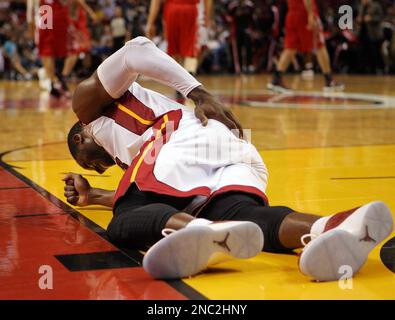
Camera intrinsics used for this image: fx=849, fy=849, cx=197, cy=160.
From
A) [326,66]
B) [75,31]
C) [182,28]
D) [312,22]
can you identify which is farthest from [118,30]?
[182,28]

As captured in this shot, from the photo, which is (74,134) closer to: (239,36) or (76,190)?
(76,190)

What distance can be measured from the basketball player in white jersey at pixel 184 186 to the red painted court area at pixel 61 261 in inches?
3.8

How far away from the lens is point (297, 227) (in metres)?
2.59

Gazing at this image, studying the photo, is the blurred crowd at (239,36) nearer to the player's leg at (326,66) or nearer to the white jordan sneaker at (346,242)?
the player's leg at (326,66)

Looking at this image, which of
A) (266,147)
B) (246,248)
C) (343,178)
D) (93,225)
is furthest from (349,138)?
(246,248)

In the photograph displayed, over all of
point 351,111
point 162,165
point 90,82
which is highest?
point 90,82

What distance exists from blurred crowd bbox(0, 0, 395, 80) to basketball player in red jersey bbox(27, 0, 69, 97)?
4.60m

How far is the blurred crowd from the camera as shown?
15367mm

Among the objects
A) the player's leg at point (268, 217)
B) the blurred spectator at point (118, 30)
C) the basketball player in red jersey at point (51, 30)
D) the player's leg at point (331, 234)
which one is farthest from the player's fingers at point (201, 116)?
the blurred spectator at point (118, 30)

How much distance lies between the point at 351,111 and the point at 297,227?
5663 mm

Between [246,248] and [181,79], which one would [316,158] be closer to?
[181,79]

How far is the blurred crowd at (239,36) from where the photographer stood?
15.4 metres

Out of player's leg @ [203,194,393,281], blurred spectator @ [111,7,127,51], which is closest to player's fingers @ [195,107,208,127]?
player's leg @ [203,194,393,281]

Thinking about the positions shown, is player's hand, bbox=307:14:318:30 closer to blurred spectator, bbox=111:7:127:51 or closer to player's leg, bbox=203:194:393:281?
blurred spectator, bbox=111:7:127:51
